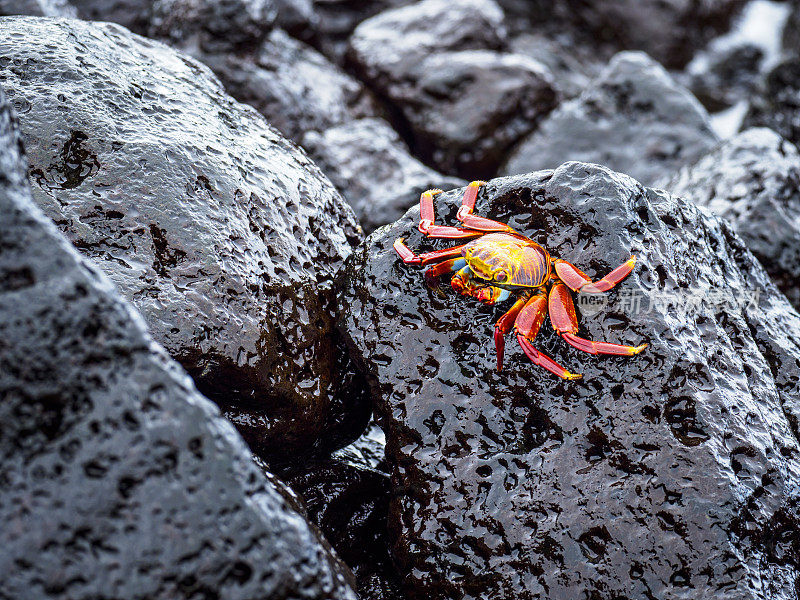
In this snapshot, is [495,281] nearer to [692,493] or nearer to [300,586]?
[692,493]

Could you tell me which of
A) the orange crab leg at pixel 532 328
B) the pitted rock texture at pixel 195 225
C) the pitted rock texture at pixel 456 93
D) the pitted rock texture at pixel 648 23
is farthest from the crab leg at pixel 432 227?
the pitted rock texture at pixel 648 23

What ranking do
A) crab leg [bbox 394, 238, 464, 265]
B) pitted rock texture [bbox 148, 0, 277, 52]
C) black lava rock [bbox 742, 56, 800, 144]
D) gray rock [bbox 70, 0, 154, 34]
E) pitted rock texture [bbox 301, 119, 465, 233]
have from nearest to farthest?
crab leg [bbox 394, 238, 464, 265], pitted rock texture [bbox 301, 119, 465, 233], pitted rock texture [bbox 148, 0, 277, 52], black lava rock [bbox 742, 56, 800, 144], gray rock [bbox 70, 0, 154, 34]

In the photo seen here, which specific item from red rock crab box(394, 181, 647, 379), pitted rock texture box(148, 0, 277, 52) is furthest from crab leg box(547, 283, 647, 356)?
pitted rock texture box(148, 0, 277, 52)

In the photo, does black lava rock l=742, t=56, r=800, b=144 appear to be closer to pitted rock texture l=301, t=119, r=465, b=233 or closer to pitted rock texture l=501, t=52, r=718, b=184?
pitted rock texture l=501, t=52, r=718, b=184

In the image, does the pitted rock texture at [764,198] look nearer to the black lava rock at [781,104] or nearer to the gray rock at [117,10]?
the black lava rock at [781,104]

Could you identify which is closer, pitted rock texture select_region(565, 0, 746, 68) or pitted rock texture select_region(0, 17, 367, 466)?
pitted rock texture select_region(0, 17, 367, 466)

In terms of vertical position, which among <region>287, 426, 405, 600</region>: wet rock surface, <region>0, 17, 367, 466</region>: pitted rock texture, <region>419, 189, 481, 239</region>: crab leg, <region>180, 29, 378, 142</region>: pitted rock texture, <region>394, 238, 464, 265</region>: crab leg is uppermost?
<region>419, 189, 481, 239</region>: crab leg
